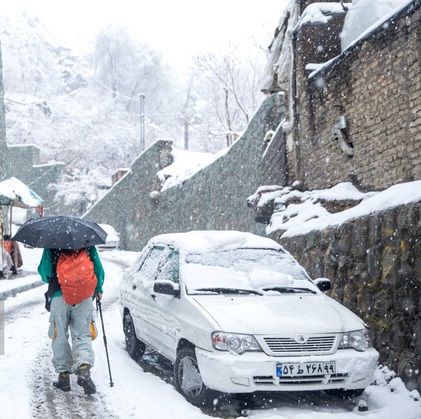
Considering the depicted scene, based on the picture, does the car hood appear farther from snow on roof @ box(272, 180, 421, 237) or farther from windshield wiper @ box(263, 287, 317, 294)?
snow on roof @ box(272, 180, 421, 237)

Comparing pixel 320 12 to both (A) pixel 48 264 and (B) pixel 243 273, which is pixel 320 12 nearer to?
(B) pixel 243 273

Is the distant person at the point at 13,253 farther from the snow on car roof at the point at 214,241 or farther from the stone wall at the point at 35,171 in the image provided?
the stone wall at the point at 35,171

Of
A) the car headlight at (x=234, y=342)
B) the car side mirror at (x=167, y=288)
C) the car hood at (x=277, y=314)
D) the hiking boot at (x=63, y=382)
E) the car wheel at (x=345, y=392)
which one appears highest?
the car side mirror at (x=167, y=288)

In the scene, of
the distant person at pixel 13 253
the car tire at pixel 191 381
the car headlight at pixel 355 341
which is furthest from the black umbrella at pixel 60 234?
the distant person at pixel 13 253

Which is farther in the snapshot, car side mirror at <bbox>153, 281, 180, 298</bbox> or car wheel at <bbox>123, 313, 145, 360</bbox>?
car wheel at <bbox>123, 313, 145, 360</bbox>

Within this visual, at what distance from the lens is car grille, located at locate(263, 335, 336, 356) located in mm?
4762

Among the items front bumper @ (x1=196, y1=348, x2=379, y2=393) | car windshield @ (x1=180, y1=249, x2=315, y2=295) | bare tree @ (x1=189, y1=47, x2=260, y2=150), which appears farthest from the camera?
bare tree @ (x1=189, y1=47, x2=260, y2=150)

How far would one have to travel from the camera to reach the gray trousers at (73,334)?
5418mm

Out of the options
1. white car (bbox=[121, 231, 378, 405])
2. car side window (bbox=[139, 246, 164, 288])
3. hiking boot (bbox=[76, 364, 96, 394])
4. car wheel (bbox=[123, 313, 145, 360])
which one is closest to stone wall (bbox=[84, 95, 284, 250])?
car side window (bbox=[139, 246, 164, 288])

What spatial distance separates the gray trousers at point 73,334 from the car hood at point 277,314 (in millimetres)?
1096

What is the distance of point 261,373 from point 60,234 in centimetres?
223

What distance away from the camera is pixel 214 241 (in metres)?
6.36

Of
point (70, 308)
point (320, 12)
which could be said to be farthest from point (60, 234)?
point (320, 12)

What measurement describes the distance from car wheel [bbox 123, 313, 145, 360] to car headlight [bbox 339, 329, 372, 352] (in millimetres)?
2741
